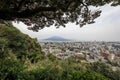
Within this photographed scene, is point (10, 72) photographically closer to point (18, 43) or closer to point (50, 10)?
point (50, 10)

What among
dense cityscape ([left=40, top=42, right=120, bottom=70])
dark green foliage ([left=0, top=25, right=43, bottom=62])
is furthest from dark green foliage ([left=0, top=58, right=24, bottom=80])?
dense cityscape ([left=40, top=42, right=120, bottom=70])

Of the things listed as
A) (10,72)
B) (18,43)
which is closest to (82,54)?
(18,43)

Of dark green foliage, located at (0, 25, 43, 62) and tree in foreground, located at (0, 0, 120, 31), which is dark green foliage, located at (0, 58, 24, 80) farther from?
dark green foliage, located at (0, 25, 43, 62)

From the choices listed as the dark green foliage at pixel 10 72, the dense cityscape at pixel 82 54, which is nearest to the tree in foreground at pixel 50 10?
the dark green foliage at pixel 10 72

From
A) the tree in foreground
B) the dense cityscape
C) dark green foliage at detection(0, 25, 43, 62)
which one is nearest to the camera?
the tree in foreground

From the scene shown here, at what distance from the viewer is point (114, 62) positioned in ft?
254

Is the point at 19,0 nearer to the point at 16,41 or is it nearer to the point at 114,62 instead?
the point at 16,41

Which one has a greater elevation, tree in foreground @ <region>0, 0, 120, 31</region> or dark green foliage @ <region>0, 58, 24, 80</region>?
tree in foreground @ <region>0, 0, 120, 31</region>

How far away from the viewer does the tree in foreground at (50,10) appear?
32.4 feet

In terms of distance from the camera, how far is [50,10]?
33.6 ft

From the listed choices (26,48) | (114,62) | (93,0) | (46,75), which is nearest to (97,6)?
(93,0)

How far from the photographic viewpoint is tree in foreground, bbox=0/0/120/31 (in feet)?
32.4

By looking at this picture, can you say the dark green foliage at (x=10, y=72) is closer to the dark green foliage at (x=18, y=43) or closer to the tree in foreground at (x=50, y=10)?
the tree in foreground at (x=50, y=10)

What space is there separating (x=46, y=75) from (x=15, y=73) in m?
1.08
